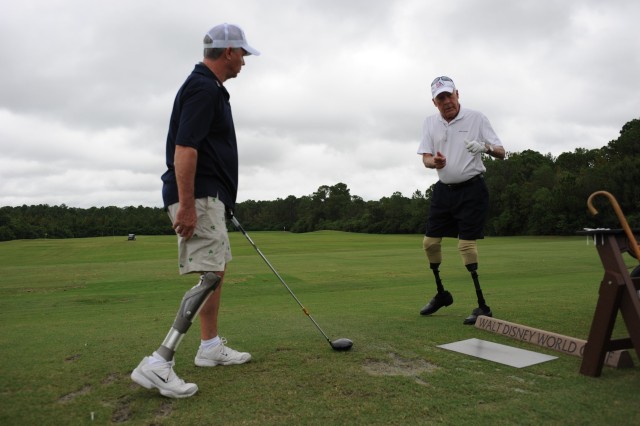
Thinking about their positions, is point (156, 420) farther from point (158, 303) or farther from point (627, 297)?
point (158, 303)

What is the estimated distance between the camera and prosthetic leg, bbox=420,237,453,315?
636cm

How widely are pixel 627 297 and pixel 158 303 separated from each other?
8452mm

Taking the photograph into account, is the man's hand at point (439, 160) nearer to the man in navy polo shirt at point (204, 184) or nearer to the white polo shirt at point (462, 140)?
the white polo shirt at point (462, 140)

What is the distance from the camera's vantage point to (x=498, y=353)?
169 inches

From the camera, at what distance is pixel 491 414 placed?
2.90m

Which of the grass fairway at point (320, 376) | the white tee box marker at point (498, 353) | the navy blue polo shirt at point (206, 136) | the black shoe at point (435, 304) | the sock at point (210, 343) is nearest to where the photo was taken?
the grass fairway at point (320, 376)

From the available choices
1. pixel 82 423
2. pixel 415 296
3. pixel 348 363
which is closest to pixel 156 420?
pixel 82 423

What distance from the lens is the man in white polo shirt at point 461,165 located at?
19.9ft

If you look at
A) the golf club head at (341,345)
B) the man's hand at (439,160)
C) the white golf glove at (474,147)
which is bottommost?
the golf club head at (341,345)

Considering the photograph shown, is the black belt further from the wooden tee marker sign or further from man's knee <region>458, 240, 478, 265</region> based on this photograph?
the wooden tee marker sign

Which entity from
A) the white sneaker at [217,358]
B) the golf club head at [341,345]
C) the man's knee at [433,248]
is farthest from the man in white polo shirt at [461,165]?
the white sneaker at [217,358]

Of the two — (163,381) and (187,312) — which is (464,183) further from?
(163,381)

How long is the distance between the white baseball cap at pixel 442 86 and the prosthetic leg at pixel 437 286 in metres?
1.86

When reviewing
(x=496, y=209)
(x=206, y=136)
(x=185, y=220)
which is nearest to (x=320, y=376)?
(x=185, y=220)
